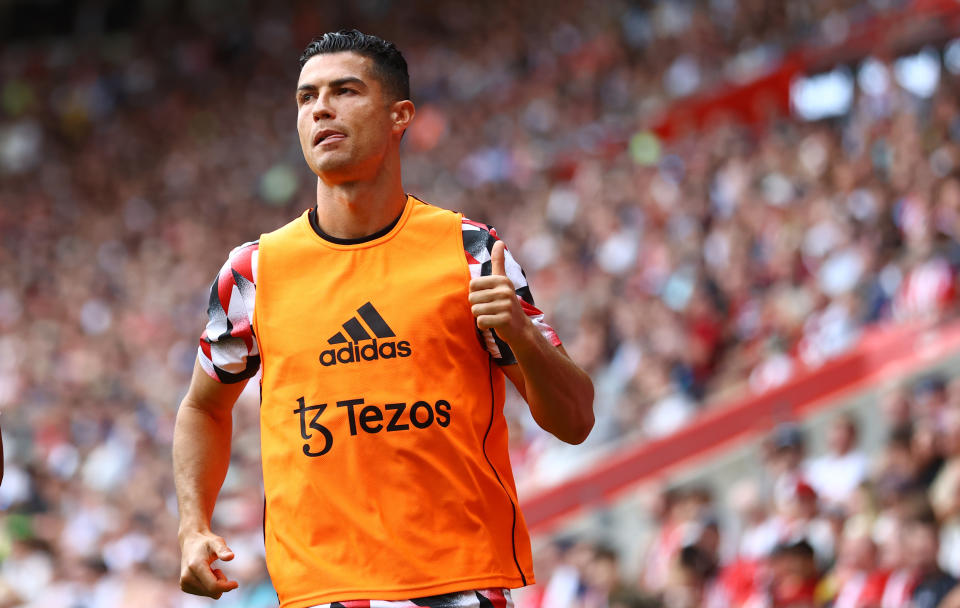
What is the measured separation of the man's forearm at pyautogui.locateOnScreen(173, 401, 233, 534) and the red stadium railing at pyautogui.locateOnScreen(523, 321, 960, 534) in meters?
5.67

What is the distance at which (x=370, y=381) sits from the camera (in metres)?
2.90

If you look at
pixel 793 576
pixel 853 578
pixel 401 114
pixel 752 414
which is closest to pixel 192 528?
pixel 401 114

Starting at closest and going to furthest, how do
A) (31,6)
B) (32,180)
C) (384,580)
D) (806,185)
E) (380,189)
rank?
(384,580) → (380,189) → (806,185) → (32,180) → (31,6)

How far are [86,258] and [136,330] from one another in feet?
10.3

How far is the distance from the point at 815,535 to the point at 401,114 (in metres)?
4.12

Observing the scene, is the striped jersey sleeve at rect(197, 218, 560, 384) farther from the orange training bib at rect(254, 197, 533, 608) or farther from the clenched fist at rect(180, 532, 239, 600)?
the clenched fist at rect(180, 532, 239, 600)

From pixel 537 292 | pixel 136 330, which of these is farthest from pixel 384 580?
pixel 136 330

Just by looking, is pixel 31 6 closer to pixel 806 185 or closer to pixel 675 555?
pixel 806 185

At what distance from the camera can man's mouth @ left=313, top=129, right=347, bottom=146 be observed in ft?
9.93

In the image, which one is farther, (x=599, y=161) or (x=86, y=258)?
(x=86, y=258)

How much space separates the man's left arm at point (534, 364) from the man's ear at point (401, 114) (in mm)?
433

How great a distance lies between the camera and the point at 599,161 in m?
15.0

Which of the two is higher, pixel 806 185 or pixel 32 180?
pixel 32 180

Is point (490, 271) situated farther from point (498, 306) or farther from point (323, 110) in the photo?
point (323, 110)
